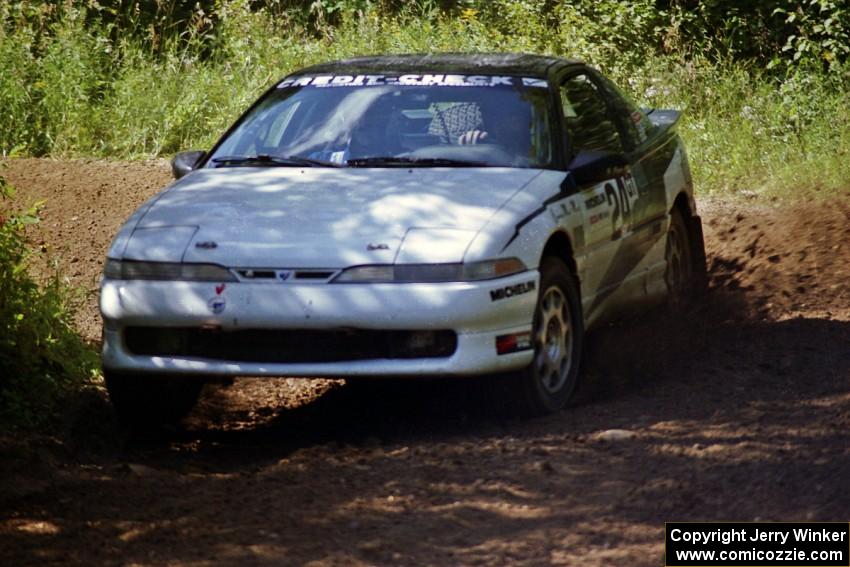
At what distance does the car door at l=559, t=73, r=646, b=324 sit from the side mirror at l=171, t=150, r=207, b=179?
1.83 m

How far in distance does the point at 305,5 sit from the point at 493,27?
264 cm

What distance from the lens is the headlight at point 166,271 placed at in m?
6.26

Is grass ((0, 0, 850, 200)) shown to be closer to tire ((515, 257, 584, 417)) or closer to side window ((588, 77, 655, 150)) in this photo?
side window ((588, 77, 655, 150))

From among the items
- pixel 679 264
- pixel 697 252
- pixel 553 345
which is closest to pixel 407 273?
pixel 553 345

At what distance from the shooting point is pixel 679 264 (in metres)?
8.97

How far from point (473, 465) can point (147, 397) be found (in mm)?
1658

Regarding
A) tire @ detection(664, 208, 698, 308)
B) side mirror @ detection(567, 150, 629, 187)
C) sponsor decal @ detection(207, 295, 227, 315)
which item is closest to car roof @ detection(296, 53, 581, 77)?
side mirror @ detection(567, 150, 629, 187)

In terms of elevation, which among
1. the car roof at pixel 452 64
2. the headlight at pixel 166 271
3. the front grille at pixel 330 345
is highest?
the car roof at pixel 452 64

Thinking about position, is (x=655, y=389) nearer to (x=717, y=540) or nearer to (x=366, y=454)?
(x=366, y=454)

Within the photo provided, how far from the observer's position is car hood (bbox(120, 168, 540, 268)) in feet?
20.4

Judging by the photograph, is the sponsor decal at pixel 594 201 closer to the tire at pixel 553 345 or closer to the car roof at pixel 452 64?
the tire at pixel 553 345

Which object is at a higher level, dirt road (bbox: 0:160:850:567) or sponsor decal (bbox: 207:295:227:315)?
sponsor decal (bbox: 207:295:227:315)

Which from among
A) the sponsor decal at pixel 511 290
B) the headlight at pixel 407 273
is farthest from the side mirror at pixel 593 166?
the headlight at pixel 407 273

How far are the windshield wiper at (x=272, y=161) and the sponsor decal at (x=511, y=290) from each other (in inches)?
51.1
